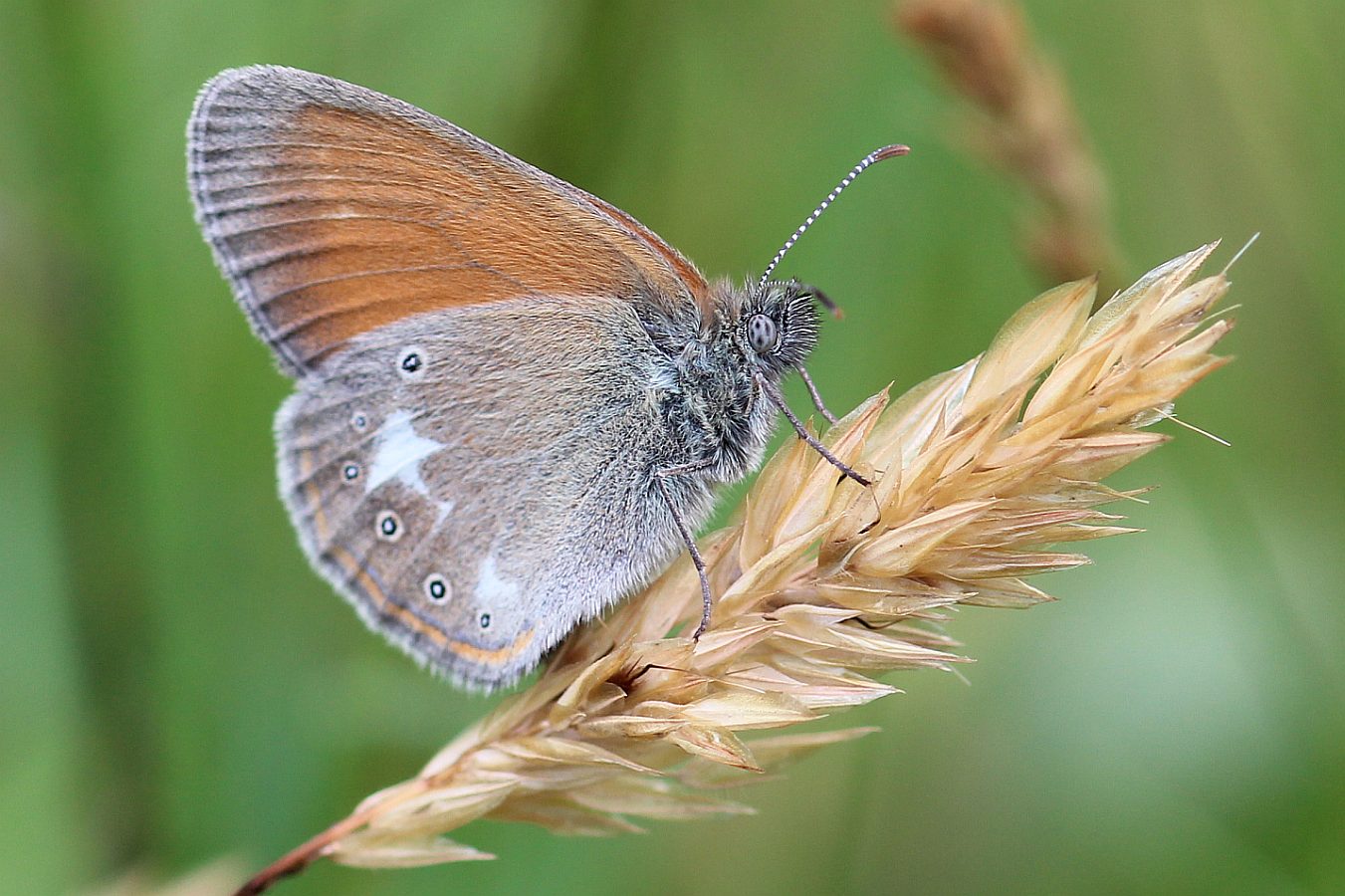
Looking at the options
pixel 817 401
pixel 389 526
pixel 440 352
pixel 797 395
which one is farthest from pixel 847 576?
pixel 797 395

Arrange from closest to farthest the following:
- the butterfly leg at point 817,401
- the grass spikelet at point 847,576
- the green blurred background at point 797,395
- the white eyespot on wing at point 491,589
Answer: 1. the grass spikelet at point 847,576
2. the butterfly leg at point 817,401
3. the white eyespot on wing at point 491,589
4. the green blurred background at point 797,395

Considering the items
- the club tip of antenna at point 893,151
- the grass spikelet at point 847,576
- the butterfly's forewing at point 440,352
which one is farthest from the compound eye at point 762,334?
the grass spikelet at point 847,576

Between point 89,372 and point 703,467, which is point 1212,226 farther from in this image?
point 89,372

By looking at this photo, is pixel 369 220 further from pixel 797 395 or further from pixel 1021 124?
pixel 1021 124

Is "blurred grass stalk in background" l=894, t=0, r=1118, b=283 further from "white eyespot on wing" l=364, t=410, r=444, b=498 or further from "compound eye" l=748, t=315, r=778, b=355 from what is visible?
"white eyespot on wing" l=364, t=410, r=444, b=498

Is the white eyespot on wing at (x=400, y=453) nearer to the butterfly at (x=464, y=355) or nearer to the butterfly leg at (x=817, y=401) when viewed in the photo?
the butterfly at (x=464, y=355)

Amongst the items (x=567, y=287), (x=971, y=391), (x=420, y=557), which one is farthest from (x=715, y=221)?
(x=971, y=391)

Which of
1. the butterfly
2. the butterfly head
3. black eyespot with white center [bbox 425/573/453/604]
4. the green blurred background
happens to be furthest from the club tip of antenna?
black eyespot with white center [bbox 425/573/453/604]

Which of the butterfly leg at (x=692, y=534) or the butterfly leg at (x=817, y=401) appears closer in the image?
the butterfly leg at (x=692, y=534)
